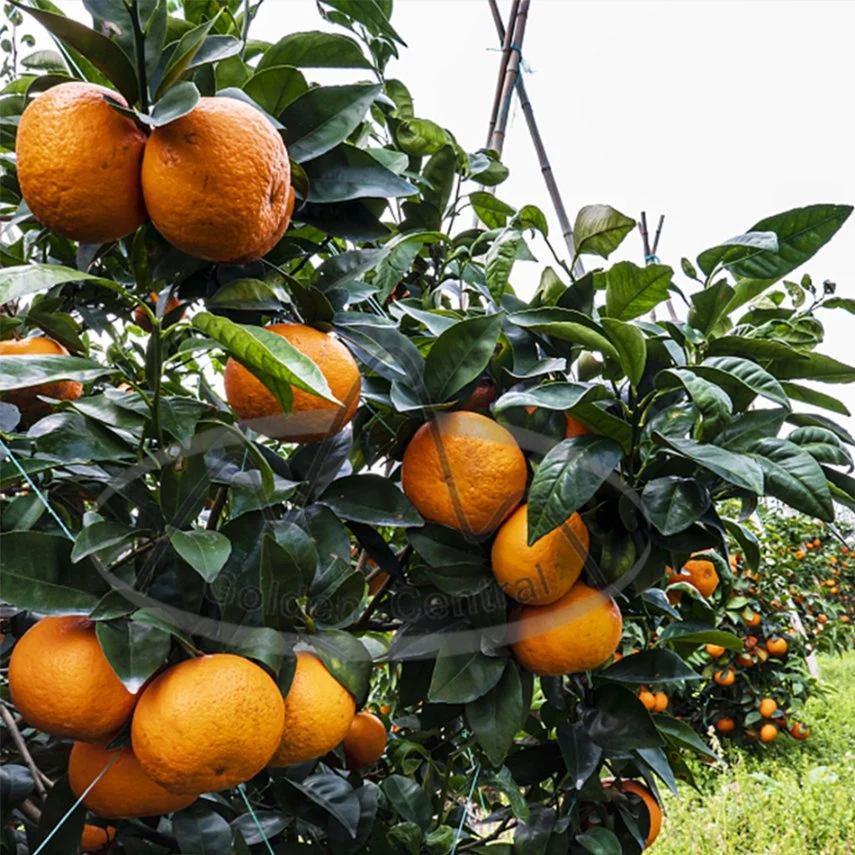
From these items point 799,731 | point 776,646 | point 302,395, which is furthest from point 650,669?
point 799,731

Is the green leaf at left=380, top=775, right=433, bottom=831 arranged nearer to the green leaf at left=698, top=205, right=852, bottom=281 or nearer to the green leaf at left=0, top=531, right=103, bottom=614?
the green leaf at left=0, top=531, right=103, bottom=614

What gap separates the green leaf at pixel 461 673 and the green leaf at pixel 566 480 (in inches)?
5.4

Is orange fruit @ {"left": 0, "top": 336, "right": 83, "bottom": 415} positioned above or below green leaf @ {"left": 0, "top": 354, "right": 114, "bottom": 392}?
below

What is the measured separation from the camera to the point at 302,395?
519mm

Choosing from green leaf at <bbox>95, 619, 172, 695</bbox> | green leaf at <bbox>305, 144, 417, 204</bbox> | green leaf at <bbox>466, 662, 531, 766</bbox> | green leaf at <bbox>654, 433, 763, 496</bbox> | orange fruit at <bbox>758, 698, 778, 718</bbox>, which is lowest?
orange fruit at <bbox>758, 698, 778, 718</bbox>

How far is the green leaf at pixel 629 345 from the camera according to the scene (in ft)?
1.79

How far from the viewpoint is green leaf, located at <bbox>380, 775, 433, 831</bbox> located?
0.76 meters

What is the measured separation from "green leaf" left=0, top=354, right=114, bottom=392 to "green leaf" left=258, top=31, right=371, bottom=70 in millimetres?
235

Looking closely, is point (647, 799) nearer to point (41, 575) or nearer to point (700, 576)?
point (700, 576)

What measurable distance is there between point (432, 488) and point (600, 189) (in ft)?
15.7

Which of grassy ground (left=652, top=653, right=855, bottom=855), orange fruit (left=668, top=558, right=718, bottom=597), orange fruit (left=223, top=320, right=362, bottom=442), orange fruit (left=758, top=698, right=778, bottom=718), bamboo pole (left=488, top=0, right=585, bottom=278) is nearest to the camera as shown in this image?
orange fruit (left=223, top=320, right=362, bottom=442)

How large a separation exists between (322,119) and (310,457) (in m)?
0.23

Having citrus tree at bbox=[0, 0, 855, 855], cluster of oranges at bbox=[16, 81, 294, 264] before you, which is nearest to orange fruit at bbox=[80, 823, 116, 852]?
citrus tree at bbox=[0, 0, 855, 855]

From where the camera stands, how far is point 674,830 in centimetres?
250
